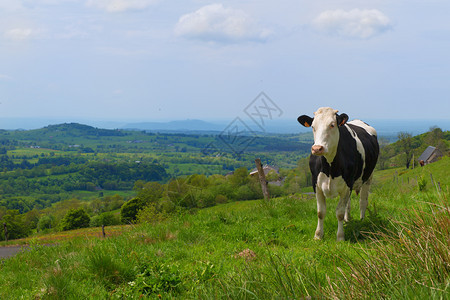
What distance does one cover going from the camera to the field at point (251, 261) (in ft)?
11.7

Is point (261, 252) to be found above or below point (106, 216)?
above

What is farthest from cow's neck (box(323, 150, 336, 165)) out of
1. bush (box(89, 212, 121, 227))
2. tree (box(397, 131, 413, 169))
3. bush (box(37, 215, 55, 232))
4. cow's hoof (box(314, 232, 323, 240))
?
bush (box(37, 215, 55, 232))

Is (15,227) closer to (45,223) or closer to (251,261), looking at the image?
(45,223)

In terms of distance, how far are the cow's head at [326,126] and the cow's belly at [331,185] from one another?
24.8 inches

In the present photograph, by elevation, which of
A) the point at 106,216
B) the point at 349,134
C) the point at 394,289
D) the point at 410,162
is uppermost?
the point at 349,134

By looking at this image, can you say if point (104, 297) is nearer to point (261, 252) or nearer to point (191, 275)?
point (191, 275)

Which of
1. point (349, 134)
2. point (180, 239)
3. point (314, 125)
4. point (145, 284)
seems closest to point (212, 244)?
point (180, 239)

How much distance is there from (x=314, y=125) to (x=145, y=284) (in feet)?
13.7

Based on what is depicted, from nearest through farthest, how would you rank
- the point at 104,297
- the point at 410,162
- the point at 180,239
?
the point at 104,297, the point at 180,239, the point at 410,162

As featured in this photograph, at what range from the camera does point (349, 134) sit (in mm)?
8023

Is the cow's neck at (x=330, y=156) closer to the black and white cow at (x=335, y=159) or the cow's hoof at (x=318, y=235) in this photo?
the black and white cow at (x=335, y=159)

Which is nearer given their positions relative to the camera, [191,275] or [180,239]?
[191,275]

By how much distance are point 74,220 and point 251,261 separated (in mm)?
99063

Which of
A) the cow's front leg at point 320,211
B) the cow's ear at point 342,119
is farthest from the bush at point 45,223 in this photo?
the cow's ear at point 342,119
